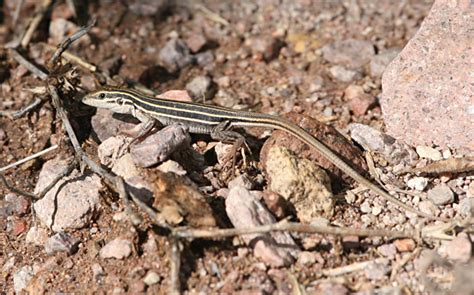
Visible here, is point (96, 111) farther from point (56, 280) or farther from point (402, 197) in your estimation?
point (402, 197)

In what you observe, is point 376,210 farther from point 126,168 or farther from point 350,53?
point 350,53

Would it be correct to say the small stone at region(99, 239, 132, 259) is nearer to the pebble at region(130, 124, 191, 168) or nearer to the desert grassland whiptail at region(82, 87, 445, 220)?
the pebble at region(130, 124, 191, 168)

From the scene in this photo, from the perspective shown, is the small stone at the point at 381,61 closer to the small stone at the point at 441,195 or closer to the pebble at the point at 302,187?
the small stone at the point at 441,195

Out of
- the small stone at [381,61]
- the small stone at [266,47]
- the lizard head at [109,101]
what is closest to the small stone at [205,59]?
the small stone at [266,47]

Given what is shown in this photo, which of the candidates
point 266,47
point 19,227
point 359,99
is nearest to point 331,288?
point 359,99

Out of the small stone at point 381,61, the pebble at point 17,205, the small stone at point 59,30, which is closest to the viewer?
the pebble at point 17,205

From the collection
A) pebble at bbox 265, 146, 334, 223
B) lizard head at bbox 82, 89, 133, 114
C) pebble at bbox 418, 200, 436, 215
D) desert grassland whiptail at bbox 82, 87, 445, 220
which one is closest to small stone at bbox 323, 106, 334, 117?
desert grassland whiptail at bbox 82, 87, 445, 220
